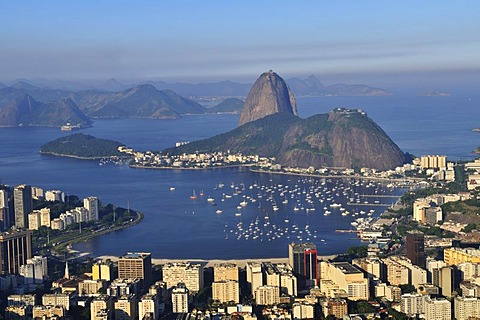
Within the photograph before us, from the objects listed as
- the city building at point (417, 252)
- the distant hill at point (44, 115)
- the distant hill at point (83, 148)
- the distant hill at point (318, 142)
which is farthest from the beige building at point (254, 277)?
the distant hill at point (44, 115)

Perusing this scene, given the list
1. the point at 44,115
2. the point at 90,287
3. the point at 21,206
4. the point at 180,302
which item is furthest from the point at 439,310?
the point at 44,115

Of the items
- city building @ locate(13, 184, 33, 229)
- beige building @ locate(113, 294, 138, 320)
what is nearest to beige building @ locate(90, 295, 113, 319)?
beige building @ locate(113, 294, 138, 320)

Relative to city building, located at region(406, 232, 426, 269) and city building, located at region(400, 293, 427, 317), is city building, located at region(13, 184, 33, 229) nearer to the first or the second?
city building, located at region(406, 232, 426, 269)

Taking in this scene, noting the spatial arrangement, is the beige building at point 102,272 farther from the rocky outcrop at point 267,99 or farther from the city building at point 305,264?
the rocky outcrop at point 267,99

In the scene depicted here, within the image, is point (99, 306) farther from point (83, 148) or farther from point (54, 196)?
point (83, 148)

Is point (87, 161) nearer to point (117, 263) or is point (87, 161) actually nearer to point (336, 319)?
point (117, 263)
